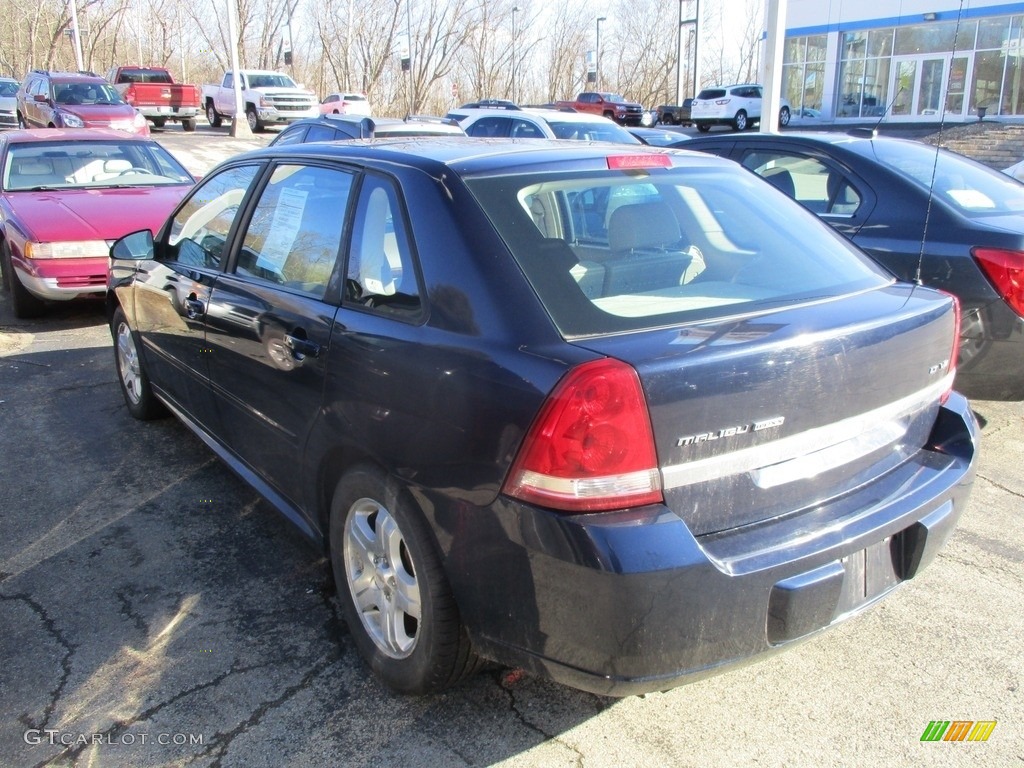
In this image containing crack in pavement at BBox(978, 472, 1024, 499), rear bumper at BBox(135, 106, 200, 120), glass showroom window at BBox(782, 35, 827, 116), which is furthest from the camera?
glass showroom window at BBox(782, 35, 827, 116)

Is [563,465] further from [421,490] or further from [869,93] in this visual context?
[869,93]

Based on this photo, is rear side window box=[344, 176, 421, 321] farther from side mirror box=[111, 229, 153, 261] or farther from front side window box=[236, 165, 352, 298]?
side mirror box=[111, 229, 153, 261]

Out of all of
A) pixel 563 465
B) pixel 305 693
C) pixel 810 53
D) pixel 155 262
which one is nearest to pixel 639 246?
pixel 563 465

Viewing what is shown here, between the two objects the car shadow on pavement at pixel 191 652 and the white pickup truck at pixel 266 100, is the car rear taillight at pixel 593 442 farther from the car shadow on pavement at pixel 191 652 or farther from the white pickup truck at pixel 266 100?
the white pickup truck at pixel 266 100

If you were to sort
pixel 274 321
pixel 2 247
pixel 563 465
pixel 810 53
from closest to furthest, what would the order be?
pixel 563 465 < pixel 274 321 < pixel 2 247 < pixel 810 53

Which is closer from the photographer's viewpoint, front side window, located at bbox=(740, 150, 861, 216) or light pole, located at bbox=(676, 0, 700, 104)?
front side window, located at bbox=(740, 150, 861, 216)

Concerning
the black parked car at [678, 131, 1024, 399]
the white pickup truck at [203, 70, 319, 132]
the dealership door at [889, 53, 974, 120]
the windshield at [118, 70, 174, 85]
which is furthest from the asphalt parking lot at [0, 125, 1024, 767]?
the dealership door at [889, 53, 974, 120]

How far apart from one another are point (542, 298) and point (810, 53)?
42429mm

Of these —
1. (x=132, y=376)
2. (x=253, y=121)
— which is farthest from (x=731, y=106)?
(x=132, y=376)

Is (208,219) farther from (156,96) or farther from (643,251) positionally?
(156,96)

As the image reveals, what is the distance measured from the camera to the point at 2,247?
8.07 meters

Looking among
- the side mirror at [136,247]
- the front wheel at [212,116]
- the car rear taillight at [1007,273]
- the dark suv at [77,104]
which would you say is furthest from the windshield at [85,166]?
the front wheel at [212,116]

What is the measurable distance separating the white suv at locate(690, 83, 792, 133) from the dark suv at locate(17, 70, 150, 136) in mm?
25482

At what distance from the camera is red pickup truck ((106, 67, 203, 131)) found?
31016 mm
